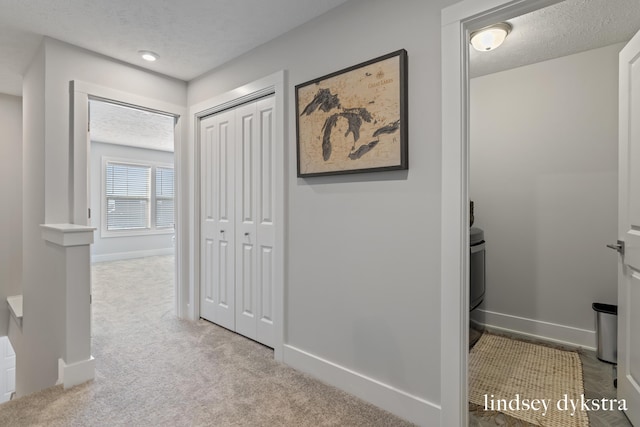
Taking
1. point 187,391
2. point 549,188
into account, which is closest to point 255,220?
point 187,391

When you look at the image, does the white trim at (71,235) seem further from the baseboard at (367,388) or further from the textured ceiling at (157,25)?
the baseboard at (367,388)

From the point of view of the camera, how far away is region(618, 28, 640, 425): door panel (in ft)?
5.36

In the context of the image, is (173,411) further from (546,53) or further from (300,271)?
(546,53)

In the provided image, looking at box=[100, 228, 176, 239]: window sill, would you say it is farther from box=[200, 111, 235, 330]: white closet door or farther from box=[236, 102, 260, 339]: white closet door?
box=[236, 102, 260, 339]: white closet door

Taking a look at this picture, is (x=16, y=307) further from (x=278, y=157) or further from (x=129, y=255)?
(x=278, y=157)

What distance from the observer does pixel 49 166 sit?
2.40 metres

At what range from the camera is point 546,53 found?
8.71ft

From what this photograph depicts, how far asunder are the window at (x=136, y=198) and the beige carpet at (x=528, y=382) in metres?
7.02

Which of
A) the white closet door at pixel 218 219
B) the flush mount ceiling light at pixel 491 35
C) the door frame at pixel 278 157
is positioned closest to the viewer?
the flush mount ceiling light at pixel 491 35

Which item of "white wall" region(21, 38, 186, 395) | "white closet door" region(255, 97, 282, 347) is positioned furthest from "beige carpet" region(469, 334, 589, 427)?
"white wall" region(21, 38, 186, 395)

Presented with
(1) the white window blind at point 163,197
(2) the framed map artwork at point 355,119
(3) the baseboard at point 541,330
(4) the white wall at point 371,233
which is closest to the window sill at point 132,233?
(1) the white window blind at point 163,197

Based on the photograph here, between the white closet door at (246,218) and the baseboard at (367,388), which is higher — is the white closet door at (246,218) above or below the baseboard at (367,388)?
above

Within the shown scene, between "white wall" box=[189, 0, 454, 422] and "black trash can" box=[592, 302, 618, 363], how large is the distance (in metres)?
1.70

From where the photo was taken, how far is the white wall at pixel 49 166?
2.40 m
